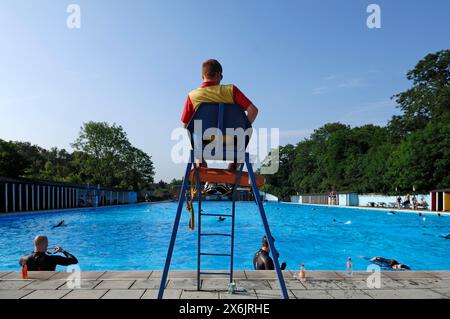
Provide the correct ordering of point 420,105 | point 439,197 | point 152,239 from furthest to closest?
point 420,105, point 439,197, point 152,239

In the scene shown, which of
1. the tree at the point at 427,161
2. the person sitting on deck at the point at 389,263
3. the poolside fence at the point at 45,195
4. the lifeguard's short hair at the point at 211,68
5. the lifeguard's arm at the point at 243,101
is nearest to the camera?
the lifeguard's arm at the point at 243,101

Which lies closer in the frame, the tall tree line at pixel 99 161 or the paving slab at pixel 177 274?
the paving slab at pixel 177 274

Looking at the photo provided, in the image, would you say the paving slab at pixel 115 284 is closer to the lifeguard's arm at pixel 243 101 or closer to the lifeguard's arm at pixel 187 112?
the lifeguard's arm at pixel 187 112

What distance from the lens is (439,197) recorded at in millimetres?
32125

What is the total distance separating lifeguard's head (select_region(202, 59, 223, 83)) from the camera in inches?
115

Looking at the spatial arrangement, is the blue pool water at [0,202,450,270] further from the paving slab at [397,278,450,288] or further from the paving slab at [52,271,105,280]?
the paving slab at [397,278,450,288]

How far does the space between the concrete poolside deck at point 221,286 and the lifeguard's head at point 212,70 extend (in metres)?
2.46

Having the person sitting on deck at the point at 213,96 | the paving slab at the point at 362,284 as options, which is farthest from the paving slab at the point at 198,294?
the person sitting on deck at the point at 213,96

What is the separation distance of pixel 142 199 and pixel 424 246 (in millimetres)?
56156

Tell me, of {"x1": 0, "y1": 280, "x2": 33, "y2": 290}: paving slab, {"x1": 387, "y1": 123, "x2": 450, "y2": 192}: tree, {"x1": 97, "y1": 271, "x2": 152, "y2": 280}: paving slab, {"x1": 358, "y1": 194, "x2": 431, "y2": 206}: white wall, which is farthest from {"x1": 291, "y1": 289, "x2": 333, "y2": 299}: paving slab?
{"x1": 358, "y1": 194, "x2": 431, "y2": 206}: white wall

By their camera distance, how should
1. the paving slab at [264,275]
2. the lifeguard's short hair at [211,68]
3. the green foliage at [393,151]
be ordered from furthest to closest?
the green foliage at [393,151]
the paving slab at [264,275]
the lifeguard's short hair at [211,68]

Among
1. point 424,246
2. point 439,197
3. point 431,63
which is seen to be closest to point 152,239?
point 424,246

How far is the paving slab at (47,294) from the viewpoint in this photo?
13.2 ft

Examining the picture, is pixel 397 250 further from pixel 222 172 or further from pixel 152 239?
pixel 222 172
